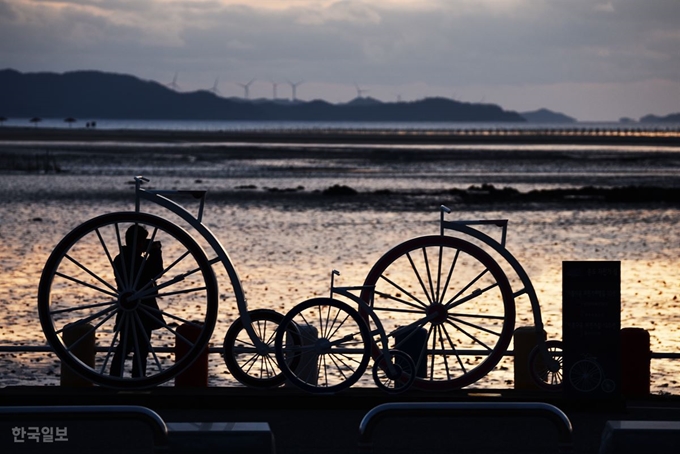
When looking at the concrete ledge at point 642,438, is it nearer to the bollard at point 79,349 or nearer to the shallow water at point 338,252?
the bollard at point 79,349

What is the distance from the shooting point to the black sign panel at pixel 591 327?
1178 centimetres

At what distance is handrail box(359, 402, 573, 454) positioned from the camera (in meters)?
7.57

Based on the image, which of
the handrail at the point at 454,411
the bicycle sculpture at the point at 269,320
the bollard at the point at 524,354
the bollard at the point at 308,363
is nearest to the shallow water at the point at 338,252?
the bollard at the point at 524,354

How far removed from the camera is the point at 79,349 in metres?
12.6

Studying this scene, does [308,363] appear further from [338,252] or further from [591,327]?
[338,252]

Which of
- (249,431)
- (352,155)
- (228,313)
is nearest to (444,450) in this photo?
(249,431)

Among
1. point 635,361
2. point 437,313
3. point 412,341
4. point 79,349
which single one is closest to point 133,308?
point 79,349

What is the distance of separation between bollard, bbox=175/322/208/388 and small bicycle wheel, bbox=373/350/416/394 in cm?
195

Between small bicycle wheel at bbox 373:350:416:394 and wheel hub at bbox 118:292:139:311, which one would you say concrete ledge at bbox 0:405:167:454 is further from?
small bicycle wheel at bbox 373:350:416:394

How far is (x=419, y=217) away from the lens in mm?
48625

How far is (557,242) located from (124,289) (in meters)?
28.9

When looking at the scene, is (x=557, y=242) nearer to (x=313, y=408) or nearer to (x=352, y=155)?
(x=313, y=408)

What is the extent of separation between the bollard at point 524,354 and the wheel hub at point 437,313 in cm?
125

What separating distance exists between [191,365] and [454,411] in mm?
5356
